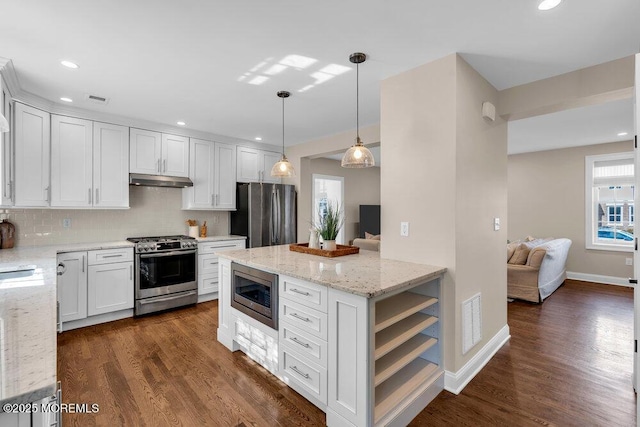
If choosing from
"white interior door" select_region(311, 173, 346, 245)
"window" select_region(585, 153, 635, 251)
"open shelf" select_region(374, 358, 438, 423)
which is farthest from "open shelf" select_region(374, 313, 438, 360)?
"window" select_region(585, 153, 635, 251)

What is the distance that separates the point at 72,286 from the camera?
340 centimetres

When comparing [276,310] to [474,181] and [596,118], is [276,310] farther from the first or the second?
[596,118]

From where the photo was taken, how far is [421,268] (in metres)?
2.31

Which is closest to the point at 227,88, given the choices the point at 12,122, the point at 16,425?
the point at 12,122

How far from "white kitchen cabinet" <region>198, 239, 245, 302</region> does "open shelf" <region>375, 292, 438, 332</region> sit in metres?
2.94

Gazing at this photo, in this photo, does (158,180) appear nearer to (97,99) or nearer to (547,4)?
(97,99)

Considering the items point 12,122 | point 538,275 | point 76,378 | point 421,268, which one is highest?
point 12,122

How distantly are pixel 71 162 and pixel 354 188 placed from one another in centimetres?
553

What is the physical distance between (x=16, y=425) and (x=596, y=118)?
5.89 meters

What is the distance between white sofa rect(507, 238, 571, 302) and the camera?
430 cm

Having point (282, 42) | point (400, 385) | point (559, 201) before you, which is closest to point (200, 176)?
point (282, 42)

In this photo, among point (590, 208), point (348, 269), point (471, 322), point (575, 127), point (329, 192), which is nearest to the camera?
point (348, 269)

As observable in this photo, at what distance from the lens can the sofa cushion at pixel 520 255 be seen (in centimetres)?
450

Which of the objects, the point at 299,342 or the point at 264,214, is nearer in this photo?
the point at 299,342
